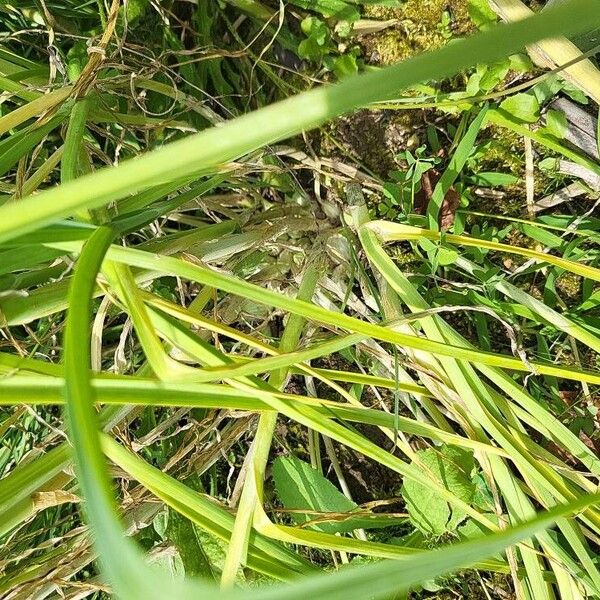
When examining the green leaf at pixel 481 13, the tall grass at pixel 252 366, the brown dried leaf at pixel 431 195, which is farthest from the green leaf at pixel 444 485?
the green leaf at pixel 481 13

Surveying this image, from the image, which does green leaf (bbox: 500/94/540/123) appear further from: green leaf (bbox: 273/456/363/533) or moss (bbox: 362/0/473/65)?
green leaf (bbox: 273/456/363/533)

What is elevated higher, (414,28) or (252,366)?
(414,28)

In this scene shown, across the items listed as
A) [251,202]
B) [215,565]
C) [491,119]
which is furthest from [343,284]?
[215,565]

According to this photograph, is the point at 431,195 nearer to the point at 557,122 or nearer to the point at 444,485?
the point at 557,122

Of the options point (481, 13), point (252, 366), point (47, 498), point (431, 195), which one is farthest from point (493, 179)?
point (47, 498)

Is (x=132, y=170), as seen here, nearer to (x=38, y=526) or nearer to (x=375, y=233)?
(x=375, y=233)

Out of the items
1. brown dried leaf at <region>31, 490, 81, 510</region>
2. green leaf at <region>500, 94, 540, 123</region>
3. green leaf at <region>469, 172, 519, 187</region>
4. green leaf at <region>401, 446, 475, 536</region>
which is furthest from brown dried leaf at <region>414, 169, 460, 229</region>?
brown dried leaf at <region>31, 490, 81, 510</region>

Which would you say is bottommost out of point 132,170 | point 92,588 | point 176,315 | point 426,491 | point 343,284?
point 426,491
